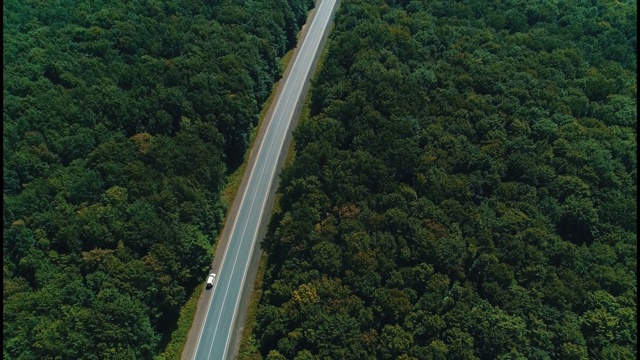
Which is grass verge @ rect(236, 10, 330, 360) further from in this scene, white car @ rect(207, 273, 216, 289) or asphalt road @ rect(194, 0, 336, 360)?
white car @ rect(207, 273, 216, 289)

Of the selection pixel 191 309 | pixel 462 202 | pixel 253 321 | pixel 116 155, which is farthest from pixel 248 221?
pixel 462 202

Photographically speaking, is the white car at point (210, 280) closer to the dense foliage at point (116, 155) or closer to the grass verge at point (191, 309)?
the dense foliage at point (116, 155)

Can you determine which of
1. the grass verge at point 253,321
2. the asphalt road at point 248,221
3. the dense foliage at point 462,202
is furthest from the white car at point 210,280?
the dense foliage at point 462,202

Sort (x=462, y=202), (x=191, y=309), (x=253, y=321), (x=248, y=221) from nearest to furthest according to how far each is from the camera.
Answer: (x=253, y=321) < (x=191, y=309) < (x=462, y=202) < (x=248, y=221)

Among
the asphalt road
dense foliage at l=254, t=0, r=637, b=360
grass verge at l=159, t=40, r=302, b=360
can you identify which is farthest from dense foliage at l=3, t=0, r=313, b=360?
dense foliage at l=254, t=0, r=637, b=360

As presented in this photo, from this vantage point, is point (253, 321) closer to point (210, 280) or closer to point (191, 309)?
point (210, 280)
